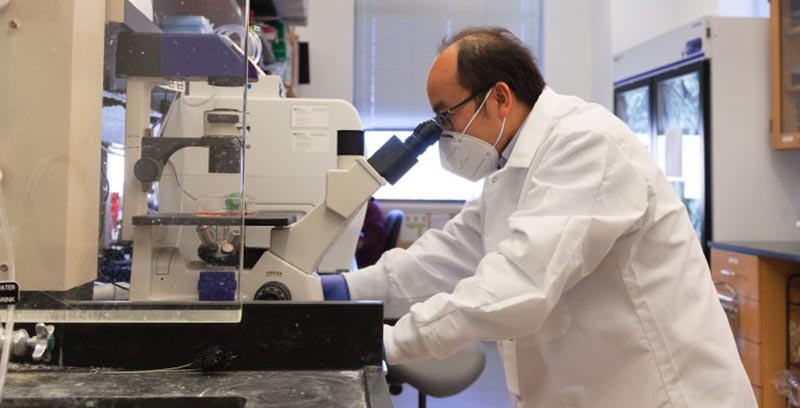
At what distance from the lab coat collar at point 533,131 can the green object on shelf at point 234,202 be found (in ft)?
1.67

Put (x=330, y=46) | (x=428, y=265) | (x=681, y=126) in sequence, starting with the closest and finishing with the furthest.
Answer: (x=428, y=265), (x=681, y=126), (x=330, y=46)

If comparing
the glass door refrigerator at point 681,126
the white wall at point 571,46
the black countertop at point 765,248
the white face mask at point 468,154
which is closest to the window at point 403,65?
the white wall at point 571,46

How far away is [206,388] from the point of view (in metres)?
0.76

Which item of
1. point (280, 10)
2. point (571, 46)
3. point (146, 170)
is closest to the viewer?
point (146, 170)

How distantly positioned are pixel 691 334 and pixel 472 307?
408 mm

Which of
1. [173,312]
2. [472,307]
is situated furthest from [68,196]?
[472,307]

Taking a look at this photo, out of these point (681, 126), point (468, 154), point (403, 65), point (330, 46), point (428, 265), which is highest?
point (330, 46)

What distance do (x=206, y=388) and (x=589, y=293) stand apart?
66cm

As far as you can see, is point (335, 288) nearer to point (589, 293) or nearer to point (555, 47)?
point (589, 293)

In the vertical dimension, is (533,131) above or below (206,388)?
above

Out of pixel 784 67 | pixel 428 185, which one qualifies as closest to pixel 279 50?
pixel 428 185

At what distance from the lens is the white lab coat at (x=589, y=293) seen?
0.93 meters

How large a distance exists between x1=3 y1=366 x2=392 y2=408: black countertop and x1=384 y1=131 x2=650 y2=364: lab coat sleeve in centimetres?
15

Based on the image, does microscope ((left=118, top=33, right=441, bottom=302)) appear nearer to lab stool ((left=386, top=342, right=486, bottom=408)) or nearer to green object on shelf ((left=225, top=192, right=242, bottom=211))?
green object on shelf ((left=225, top=192, right=242, bottom=211))
